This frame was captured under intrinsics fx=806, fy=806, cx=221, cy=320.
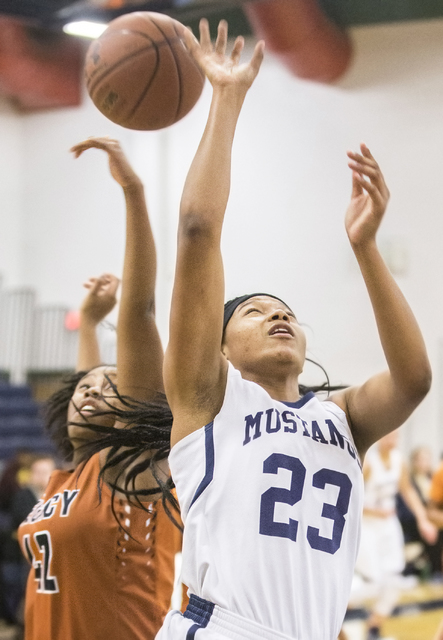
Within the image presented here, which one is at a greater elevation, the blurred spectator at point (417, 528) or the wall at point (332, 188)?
the wall at point (332, 188)

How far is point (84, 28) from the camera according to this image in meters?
9.90

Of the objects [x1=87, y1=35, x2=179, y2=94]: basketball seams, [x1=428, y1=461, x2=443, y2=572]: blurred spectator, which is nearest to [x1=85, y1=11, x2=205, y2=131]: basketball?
[x1=87, y1=35, x2=179, y2=94]: basketball seams

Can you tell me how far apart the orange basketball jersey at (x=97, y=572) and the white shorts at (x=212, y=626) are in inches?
24.4

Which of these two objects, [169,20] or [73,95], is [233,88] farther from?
[73,95]

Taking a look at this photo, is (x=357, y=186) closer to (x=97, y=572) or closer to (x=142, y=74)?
(x=142, y=74)

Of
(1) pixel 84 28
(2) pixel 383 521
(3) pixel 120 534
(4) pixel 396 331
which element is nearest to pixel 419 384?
(4) pixel 396 331

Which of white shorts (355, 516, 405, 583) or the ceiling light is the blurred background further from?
white shorts (355, 516, 405, 583)

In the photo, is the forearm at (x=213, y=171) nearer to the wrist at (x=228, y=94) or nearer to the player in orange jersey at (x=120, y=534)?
the wrist at (x=228, y=94)

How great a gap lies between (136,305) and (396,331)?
80 centimetres

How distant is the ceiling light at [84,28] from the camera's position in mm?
9680

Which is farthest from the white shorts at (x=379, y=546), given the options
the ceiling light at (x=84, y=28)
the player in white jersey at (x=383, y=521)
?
the ceiling light at (x=84, y=28)

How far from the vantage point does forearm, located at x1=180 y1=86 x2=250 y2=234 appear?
1.69 meters

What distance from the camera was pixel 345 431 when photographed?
191cm

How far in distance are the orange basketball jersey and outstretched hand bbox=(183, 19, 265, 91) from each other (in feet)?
4.07
